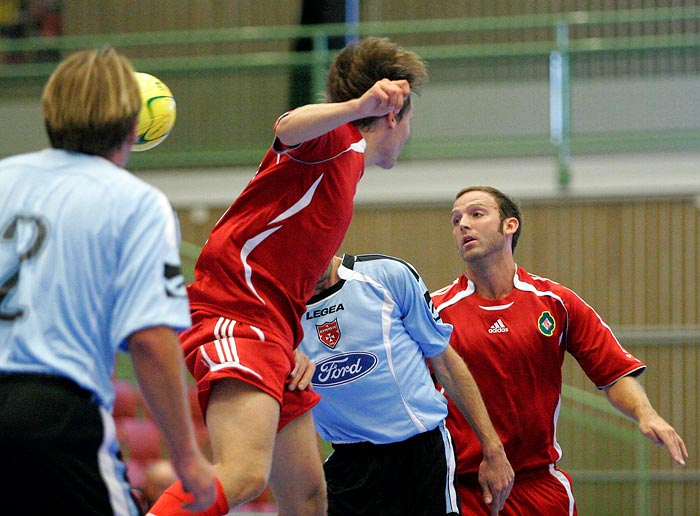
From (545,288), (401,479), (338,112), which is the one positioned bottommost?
(401,479)

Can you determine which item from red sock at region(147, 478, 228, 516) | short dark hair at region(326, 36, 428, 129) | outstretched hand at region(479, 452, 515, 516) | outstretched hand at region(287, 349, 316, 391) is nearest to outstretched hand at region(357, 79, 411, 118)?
short dark hair at region(326, 36, 428, 129)

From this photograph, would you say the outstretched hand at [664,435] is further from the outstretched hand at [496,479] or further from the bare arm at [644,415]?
the outstretched hand at [496,479]

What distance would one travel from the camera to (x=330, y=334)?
4152mm

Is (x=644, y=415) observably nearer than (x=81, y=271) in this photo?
No

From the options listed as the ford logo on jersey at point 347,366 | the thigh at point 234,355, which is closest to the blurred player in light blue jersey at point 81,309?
the thigh at point 234,355

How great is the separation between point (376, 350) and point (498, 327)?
705 millimetres

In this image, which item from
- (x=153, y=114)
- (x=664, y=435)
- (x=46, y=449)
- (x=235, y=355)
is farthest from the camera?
(x=664, y=435)

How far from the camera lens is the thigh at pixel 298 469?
337 centimetres

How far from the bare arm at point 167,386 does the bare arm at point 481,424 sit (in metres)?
1.96

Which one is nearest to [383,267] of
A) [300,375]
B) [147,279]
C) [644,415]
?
[300,375]

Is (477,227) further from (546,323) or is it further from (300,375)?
(300,375)

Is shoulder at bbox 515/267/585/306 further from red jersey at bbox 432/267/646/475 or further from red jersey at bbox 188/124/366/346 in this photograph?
red jersey at bbox 188/124/366/346

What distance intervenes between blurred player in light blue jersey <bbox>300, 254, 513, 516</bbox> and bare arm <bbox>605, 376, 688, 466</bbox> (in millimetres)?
663

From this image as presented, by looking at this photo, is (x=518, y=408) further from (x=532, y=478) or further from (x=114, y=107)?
(x=114, y=107)
